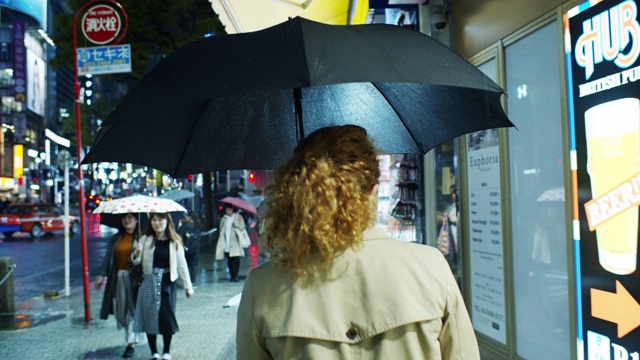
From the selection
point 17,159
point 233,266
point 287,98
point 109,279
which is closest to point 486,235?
point 287,98

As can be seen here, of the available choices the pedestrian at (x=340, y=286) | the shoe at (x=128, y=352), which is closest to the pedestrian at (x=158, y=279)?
the shoe at (x=128, y=352)

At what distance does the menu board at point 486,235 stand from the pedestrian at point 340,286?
13.9 ft

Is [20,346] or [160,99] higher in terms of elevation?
[160,99]

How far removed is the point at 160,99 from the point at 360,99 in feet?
4.25

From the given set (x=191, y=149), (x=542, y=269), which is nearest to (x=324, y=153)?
Result: (x=191, y=149)

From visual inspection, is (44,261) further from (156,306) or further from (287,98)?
(287,98)

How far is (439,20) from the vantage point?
22.7ft

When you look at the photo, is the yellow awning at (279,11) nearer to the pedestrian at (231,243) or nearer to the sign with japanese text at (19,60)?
the pedestrian at (231,243)

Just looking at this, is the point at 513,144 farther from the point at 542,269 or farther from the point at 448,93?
the point at 448,93

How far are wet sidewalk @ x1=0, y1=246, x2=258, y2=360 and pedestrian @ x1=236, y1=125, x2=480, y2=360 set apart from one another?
5492 millimetres

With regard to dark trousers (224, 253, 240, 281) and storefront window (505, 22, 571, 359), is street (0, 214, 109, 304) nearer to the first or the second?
dark trousers (224, 253, 240, 281)

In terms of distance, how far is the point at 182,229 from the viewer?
41.1 ft

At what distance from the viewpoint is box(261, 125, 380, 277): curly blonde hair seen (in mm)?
1678

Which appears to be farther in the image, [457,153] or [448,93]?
[457,153]
